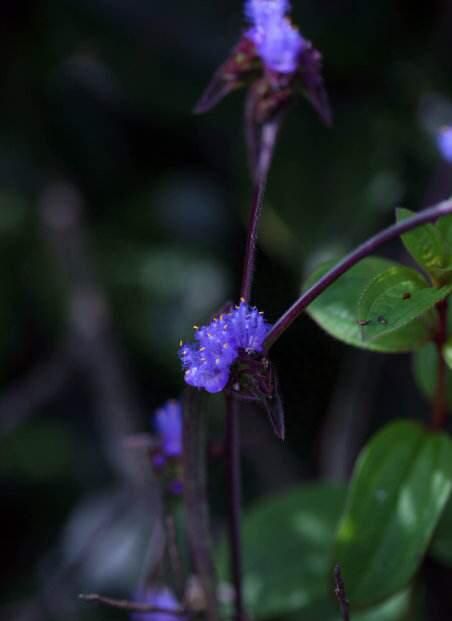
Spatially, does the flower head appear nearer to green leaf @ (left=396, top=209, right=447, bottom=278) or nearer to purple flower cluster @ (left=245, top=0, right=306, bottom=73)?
purple flower cluster @ (left=245, top=0, right=306, bottom=73)

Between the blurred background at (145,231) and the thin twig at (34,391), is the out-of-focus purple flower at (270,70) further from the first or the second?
the thin twig at (34,391)

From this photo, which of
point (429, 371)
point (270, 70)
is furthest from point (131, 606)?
point (270, 70)

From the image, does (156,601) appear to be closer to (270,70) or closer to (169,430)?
(169,430)

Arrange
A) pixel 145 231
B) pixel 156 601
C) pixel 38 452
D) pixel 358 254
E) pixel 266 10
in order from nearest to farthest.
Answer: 1. pixel 358 254
2. pixel 266 10
3. pixel 156 601
4. pixel 38 452
5. pixel 145 231

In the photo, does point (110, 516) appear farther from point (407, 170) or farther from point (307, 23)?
point (307, 23)

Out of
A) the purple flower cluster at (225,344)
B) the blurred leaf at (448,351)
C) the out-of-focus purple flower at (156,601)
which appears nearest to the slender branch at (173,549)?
the out-of-focus purple flower at (156,601)
